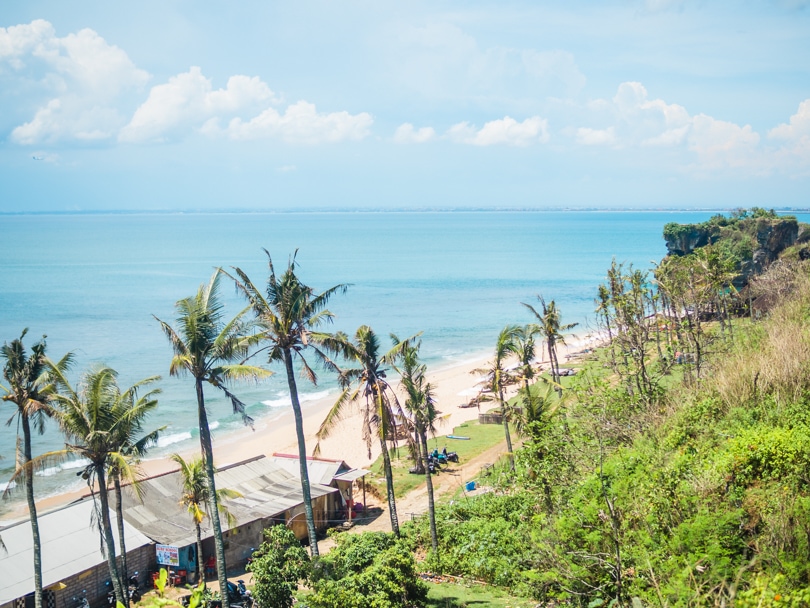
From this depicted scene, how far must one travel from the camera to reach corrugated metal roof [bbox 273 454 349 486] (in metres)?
31.1

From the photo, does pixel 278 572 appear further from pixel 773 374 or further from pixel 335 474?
pixel 335 474

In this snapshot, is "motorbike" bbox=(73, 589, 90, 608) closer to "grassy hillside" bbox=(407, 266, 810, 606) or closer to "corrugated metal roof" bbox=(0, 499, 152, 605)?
"corrugated metal roof" bbox=(0, 499, 152, 605)

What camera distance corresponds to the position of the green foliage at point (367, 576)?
45.1ft

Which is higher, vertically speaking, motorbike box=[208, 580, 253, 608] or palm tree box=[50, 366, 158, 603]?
palm tree box=[50, 366, 158, 603]

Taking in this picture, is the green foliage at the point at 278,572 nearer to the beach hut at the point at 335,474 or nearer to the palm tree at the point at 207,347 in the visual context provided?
the palm tree at the point at 207,347

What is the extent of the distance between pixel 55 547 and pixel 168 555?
12.5ft

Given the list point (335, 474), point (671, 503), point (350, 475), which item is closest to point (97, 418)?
point (350, 475)

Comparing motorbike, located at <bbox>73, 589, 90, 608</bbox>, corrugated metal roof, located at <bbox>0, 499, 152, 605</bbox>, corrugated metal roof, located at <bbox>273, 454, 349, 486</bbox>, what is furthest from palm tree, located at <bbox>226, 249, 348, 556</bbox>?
corrugated metal roof, located at <bbox>273, 454, 349, 486</bbox>

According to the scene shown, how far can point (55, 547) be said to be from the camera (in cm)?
2338

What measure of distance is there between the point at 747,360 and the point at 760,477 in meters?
8.52

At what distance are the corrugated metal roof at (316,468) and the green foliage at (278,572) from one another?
15.8 meters

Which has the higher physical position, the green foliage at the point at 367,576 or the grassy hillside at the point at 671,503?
the grassy hillside at the point at 671,503

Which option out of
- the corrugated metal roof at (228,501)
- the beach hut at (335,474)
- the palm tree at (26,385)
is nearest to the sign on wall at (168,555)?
the corrugated metal roof at (228,501)

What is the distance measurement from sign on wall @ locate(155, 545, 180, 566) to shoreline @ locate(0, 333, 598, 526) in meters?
12.9
